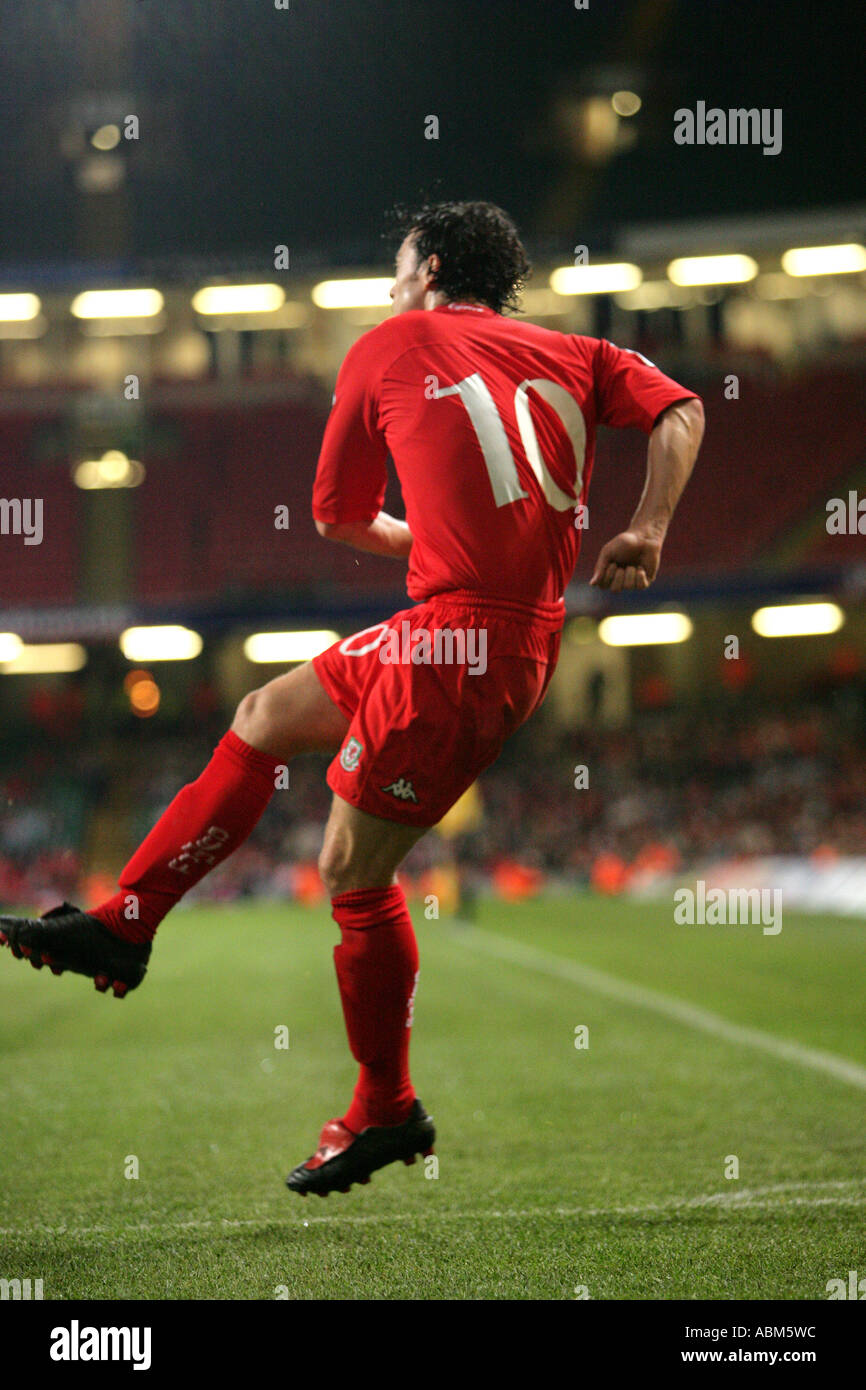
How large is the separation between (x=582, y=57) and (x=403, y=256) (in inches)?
438

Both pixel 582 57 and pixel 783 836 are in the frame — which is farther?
pixel 783 836

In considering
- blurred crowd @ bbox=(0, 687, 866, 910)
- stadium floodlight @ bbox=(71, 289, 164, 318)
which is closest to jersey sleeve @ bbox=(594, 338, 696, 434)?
blurred crowd @ bbox=(0, 687, 866, 910)

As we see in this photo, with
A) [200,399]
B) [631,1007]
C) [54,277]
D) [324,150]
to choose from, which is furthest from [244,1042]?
[200,399]

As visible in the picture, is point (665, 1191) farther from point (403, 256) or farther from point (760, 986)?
point (760, 986)

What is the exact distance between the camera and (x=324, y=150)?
5.07 m

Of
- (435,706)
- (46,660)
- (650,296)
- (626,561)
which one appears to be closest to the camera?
(626,561)

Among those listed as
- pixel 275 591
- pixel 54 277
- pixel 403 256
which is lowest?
pixel 403 256

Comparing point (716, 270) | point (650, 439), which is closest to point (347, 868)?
point (650, 439)

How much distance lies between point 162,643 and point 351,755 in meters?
21.3

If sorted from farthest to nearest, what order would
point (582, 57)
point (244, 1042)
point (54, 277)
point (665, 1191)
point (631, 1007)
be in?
point (54, 277) → point (582, 57) → point (631, 1007) → point (244, 1042) → point (665, 1191)

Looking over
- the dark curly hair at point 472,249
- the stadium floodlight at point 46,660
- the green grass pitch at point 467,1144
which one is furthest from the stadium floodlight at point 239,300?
the dark curly hair at point 472,249

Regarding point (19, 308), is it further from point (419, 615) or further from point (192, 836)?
point (419, 615)

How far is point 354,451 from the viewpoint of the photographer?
285 cm

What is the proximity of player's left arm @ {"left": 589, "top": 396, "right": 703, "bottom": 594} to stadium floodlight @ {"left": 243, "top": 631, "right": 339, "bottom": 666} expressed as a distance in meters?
18.3
